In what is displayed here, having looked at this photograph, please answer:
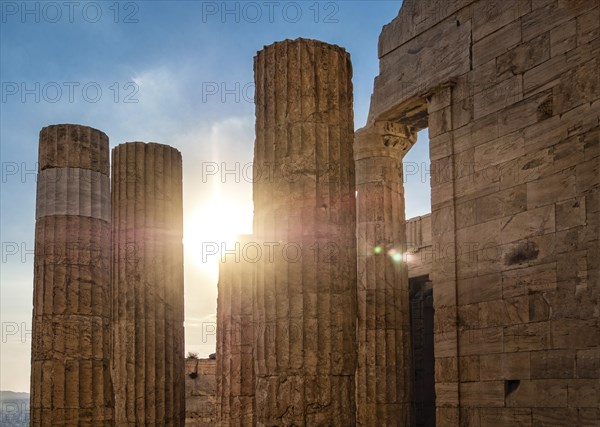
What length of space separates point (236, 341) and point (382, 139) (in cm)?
673

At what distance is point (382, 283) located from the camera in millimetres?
19406

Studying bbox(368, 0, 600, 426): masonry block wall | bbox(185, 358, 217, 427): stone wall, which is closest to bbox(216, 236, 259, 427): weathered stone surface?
bbox(368, 0, 600, 426): masonry block wall

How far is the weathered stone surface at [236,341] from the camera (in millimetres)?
21281

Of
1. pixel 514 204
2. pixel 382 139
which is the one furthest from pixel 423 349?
pixel 514 204

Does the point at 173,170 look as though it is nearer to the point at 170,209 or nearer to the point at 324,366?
the point at 170,209

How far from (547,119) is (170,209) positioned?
8141 mm

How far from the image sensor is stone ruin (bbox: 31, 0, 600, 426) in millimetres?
10867

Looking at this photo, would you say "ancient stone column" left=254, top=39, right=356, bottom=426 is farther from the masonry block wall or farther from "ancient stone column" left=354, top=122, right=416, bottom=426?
"ancient stone column" left=354, top=122, right=416, bottom=426

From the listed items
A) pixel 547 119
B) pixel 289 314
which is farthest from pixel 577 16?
pixel 289 314

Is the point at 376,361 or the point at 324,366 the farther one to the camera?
the point at 376,361

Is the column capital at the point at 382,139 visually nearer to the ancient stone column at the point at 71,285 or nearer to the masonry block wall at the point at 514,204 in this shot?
the masonry block wall at the point at 514,204

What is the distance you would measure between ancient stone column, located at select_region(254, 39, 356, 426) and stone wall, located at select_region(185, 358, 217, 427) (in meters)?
21.8

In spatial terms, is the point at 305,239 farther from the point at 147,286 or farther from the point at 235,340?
the point at 235,340

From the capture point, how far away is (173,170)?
1817 cm
